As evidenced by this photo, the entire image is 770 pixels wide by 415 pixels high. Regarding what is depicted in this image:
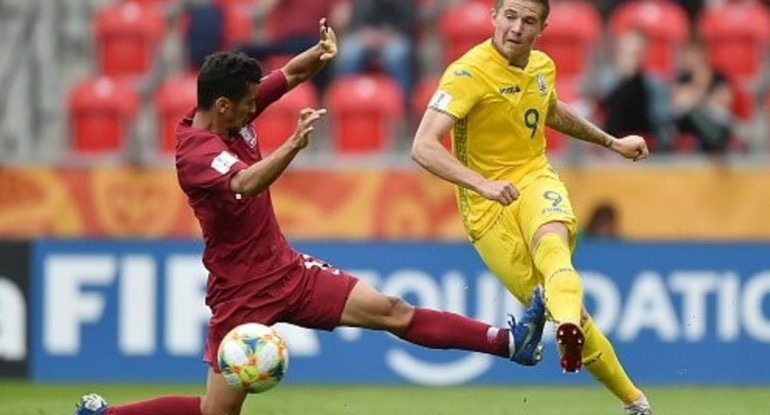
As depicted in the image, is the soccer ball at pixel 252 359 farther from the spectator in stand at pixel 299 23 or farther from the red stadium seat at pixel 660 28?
the red stadium seat at pixel 660 28

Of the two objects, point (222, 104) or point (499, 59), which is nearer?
point (222, 104)

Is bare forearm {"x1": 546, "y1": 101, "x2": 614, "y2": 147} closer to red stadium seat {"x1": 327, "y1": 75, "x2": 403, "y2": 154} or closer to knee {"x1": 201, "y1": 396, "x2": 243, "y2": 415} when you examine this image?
knee {"x1": 201, "y1": 396, "x2": 243, "y2": 415}

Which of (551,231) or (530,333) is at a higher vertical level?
(551,231)

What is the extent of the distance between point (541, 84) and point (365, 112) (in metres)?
6.35

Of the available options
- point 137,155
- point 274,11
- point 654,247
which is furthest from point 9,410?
point 274,11

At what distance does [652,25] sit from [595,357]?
7.62 m

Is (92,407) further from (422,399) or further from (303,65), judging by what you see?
(422,399)

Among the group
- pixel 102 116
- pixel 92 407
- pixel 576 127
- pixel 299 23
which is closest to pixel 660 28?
pixel 299 23

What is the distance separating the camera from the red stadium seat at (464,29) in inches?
687

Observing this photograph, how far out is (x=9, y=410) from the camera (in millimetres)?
12562

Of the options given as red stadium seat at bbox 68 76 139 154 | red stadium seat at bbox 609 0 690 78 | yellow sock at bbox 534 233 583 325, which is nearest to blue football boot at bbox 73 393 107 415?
yellow sock at bbox 534 233 583 325

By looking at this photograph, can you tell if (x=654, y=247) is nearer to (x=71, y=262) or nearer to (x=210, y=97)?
(x=71, y=262)

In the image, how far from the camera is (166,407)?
32.9 ft

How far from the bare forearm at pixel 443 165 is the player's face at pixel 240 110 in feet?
2.71
